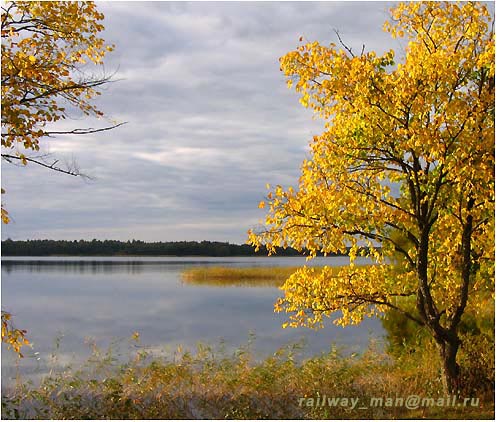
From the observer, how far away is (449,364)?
1250 centimetres

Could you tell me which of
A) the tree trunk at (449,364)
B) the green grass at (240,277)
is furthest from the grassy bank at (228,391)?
the green grass at (240,277)

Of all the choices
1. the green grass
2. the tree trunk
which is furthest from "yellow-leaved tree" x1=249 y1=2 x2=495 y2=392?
the green grass

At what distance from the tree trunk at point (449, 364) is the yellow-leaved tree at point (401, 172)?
0.8 inches

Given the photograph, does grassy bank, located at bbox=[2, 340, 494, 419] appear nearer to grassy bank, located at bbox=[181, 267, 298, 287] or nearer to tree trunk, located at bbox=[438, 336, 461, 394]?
tree trunk, located at bbox=[438, 336, 461, 394]

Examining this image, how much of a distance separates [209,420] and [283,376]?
2299mm

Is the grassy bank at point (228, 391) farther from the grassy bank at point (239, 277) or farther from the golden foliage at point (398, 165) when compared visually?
the grassy bank at point (239, 277)

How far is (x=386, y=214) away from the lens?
11.7 meters

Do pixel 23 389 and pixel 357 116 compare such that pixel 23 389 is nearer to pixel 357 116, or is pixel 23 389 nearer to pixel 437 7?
→ pixel 357 116

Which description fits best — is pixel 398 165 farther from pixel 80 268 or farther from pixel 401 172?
pixel 80 268

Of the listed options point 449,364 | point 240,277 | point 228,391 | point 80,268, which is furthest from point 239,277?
point 80,268

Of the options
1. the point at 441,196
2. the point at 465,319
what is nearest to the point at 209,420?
the point at 441,196

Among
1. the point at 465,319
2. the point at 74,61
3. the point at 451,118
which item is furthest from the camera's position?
the point at 465,319

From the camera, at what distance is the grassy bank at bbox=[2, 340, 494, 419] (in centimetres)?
1212

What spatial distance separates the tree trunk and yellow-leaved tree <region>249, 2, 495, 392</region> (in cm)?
2
